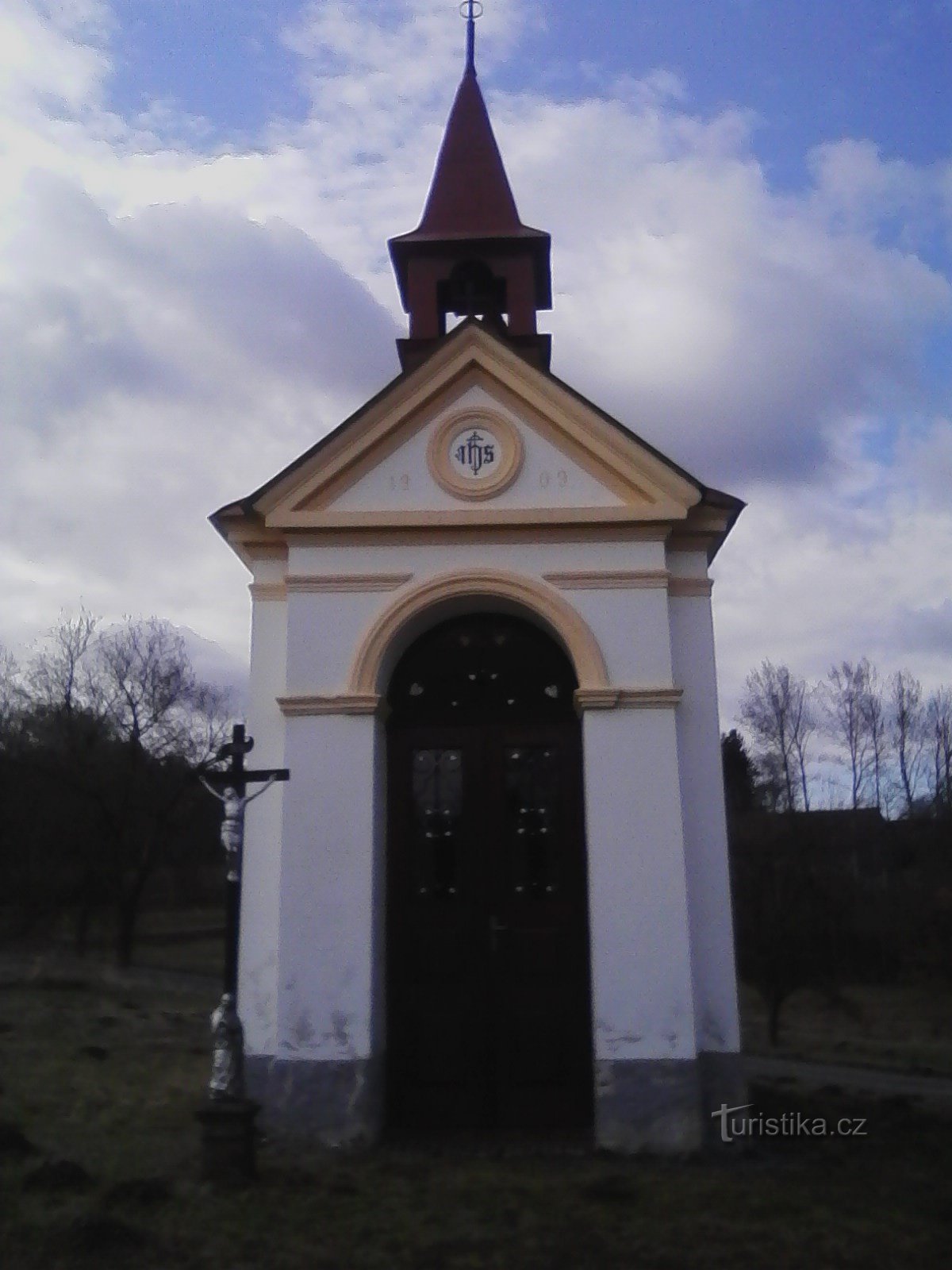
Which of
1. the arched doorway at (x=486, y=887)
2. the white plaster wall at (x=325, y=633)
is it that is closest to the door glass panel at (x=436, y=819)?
the arched doorway at (x=486, y=887)

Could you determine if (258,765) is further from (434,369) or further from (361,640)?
(434,369)

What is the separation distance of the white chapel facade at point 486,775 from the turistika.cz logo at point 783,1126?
0.14 m

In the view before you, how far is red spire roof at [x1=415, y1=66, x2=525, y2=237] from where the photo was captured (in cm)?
1262

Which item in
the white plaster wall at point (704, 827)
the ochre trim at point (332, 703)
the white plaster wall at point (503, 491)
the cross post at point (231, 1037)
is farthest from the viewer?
the white plaster wall at point (503, 491)

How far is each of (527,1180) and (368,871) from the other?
8.48 ft

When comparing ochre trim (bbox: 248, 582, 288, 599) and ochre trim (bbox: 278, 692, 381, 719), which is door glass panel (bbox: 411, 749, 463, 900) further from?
ochre trim (bbox: 248, 582, 288, 599)

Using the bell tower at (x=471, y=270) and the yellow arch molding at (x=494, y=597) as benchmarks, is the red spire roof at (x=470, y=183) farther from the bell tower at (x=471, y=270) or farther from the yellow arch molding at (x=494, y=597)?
the yellow arch molding at (x=494, y=597)

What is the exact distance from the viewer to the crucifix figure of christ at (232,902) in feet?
24.7

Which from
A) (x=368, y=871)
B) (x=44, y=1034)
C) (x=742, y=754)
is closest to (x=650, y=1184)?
(x=368, y=871)

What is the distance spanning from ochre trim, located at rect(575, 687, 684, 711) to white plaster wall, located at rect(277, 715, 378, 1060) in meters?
1.79

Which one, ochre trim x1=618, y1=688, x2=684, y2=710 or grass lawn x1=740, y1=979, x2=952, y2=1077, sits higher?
ochre trim x1=618, y1=688, x2=684, y2=710

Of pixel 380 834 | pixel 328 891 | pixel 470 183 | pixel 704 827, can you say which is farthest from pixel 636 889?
pixel 470 183

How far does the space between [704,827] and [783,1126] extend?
2677 mm

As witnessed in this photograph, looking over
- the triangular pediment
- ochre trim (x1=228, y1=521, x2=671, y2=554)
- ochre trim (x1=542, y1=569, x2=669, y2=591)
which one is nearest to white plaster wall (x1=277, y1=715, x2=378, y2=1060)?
ochre trim (x1=228, y1=521, x2=671, y2=554)
